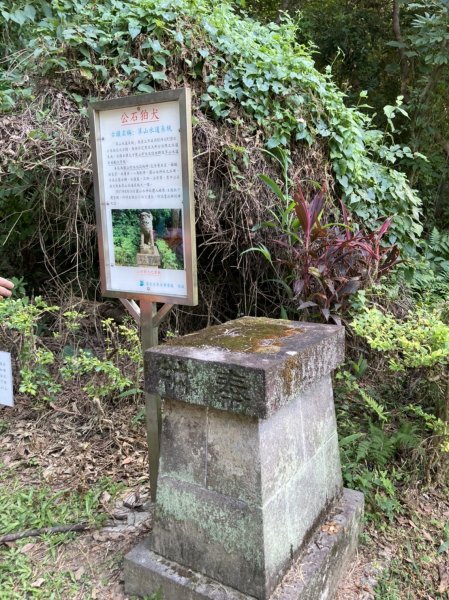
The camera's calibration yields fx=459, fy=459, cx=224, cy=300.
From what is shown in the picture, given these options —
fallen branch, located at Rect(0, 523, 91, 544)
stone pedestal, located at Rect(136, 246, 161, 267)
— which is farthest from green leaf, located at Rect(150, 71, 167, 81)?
fallen branch, located at Rect(0, 523, 91, 544)

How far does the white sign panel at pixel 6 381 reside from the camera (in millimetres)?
2428

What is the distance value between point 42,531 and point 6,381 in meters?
0.78

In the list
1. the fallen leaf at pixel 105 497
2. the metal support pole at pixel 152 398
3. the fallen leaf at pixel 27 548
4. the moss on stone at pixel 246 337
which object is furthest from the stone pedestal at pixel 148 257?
the fallen leaf at pixel 27 548

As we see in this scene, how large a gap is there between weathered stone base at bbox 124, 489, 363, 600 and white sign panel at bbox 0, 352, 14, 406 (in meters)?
1.11

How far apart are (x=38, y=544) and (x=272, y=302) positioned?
7.63 feet

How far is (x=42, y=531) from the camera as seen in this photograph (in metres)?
2.19

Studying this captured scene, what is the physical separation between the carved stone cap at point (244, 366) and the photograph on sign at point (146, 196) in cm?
26

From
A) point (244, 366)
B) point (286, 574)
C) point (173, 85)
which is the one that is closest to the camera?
point (244, 366)

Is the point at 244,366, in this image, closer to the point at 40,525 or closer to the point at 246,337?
the point at 246,337

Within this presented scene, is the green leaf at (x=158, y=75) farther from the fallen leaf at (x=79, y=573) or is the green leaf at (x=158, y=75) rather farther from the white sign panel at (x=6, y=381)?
the fallen leaf at (x=79, y=573)

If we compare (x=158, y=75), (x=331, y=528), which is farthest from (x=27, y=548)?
(x=158, y=75)

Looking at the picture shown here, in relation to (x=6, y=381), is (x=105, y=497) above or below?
below

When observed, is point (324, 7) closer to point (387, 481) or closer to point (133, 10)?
point (133, 10)

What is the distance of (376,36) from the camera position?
7.01 metres
